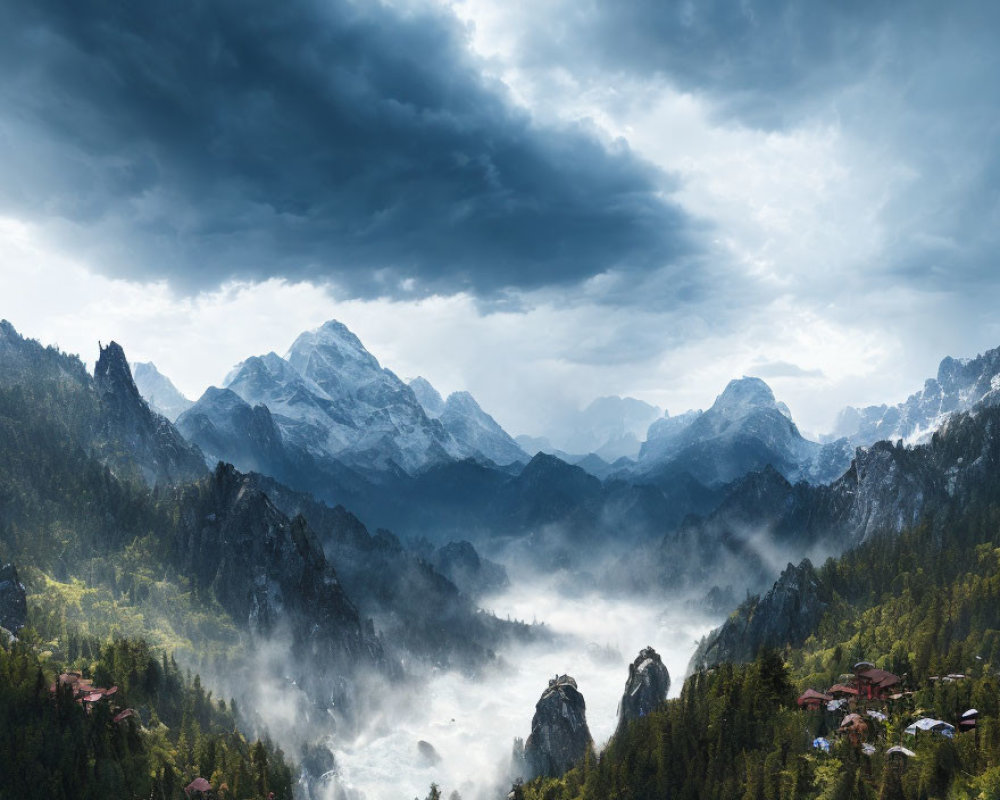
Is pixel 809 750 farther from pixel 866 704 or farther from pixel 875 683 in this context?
pixel 875 683

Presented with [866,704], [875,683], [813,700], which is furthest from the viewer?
[813,700]

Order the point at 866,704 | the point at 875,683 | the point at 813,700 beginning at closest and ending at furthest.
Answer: the point at 866,704 < the point at 875,683 < the point at 813,700

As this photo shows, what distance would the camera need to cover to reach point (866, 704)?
509 ft

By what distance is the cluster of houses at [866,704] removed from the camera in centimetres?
13138

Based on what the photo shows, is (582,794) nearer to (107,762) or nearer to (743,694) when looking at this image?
(743,694)

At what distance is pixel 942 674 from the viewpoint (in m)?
180

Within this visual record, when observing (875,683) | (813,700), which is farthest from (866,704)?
(813,700)

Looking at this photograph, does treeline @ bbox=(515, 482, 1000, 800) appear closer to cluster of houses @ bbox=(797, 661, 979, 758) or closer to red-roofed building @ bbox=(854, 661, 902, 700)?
cluster of houses @ bbox=(797, 661, 979, 758)

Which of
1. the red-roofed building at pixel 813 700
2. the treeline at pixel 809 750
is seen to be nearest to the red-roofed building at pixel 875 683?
the treeline at pixel 809 750

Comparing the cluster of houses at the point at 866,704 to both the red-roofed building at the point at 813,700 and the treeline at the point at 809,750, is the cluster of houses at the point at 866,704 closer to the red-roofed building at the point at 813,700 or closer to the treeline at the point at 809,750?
the red-roofed building at the point at 813,700

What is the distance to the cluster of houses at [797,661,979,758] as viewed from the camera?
131375 mm

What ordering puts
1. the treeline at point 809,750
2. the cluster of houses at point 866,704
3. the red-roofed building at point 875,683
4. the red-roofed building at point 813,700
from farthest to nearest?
1. the red-roofed building at point 813,700
2. the red-roofed building at point 875,683
3. the cluster of houses at point 866,704
4. the treeline at point 809,750

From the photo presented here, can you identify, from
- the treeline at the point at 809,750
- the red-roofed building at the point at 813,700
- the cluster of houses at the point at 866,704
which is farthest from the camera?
the red-roofed building at the point at 813,700

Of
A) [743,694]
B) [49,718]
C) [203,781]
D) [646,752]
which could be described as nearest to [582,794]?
[646,752]
